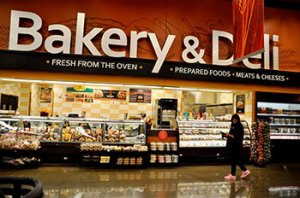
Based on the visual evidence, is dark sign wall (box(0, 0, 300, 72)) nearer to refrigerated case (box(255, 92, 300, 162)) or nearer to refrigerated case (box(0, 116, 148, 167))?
refrigerated case (box(255, 92, 300, 162))

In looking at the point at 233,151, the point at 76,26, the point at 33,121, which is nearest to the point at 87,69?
the point at 76,26

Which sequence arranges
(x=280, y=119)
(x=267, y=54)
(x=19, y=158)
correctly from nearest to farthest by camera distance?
(x=19, y=158) → (x=267, y=54) → (x=280, y=119)

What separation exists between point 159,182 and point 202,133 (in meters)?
3.09

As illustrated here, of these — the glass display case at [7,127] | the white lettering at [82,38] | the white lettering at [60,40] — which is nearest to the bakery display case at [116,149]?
the glass display case at [7,127]

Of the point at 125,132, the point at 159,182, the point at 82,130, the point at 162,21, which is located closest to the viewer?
the point at 159,182

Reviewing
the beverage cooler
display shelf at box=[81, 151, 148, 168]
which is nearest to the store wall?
display shelf at box=[81, 151, 148, 168]

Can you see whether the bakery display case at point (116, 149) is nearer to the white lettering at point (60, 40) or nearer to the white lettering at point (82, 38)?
the white lettering at point (82, 38)

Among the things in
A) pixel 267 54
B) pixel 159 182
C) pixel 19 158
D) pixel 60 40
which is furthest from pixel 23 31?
pixel 267 54

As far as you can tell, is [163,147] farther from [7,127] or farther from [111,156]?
[7,127]

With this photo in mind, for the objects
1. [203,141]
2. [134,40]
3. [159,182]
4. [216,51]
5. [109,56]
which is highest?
[134,40]

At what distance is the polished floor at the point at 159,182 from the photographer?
17.9 feet

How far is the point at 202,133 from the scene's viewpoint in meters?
8.92

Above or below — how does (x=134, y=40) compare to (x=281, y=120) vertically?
above

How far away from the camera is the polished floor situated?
545cm
